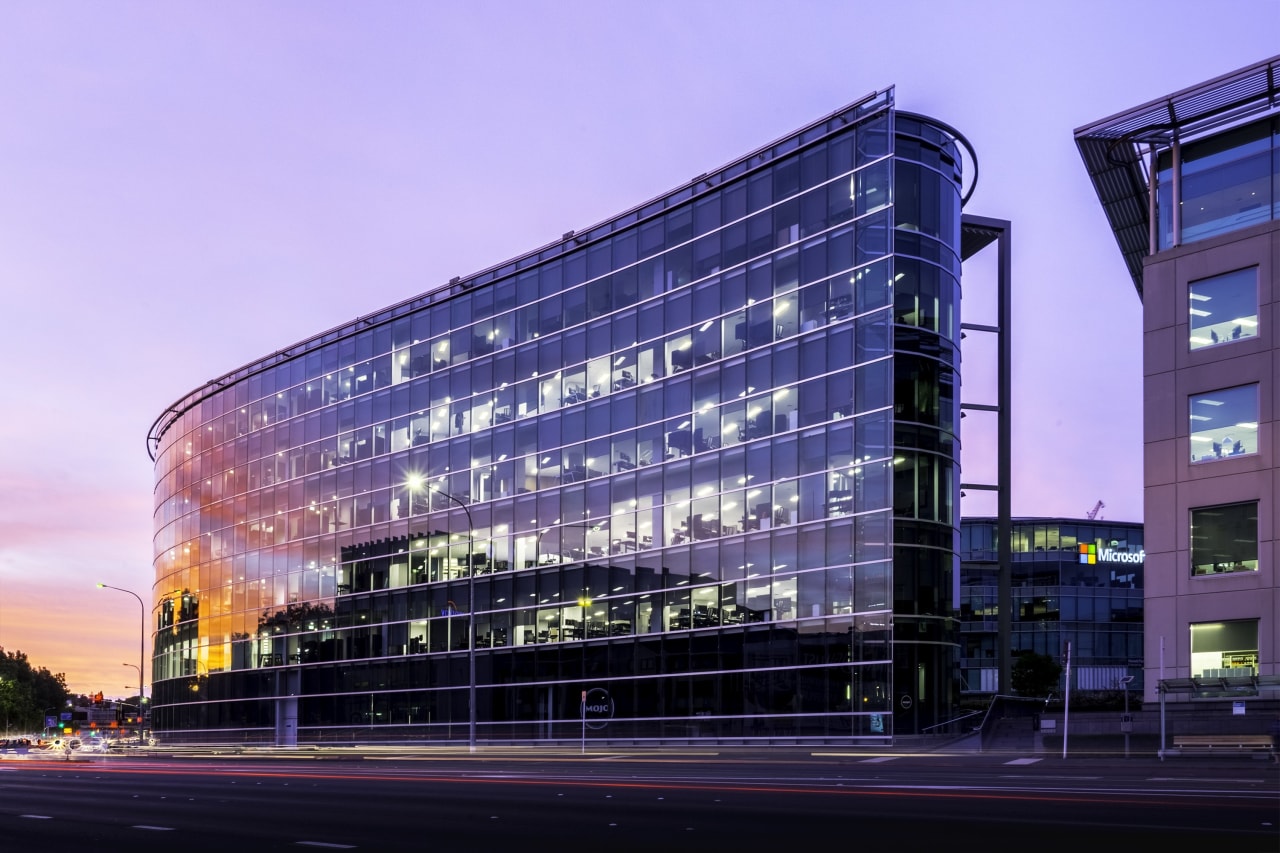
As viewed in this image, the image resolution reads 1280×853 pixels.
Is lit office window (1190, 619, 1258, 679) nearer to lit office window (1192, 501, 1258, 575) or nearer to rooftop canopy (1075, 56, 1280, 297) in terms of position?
lit office window (1192, 501, 1258, 575)

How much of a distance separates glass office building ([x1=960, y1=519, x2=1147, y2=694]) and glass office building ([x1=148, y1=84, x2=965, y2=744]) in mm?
50282

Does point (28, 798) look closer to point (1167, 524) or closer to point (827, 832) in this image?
point (827, 832)

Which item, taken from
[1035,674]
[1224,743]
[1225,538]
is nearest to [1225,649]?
[1225,538]

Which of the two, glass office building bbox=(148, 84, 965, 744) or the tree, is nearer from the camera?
glass office building bbox=(148, 84, 965, 744)

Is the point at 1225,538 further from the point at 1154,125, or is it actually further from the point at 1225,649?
the point at 1154,125

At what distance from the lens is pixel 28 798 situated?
95.0ft

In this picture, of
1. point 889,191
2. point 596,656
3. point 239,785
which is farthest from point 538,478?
point 239,785

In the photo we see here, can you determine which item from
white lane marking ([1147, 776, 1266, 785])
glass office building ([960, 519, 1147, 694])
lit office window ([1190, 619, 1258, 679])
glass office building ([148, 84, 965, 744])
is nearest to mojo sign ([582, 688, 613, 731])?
glass office building ([148, 84, 965, 744])

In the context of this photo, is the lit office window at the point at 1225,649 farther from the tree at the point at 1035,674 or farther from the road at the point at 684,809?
the tree at the point at 1035,674

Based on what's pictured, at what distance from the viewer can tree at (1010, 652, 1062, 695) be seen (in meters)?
98.6

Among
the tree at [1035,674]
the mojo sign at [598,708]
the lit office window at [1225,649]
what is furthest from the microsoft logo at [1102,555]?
the lit office window at [1225,649]

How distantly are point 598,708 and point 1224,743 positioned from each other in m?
32.6

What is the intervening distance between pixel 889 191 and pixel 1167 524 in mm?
17224

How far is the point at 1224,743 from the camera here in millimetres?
38031
